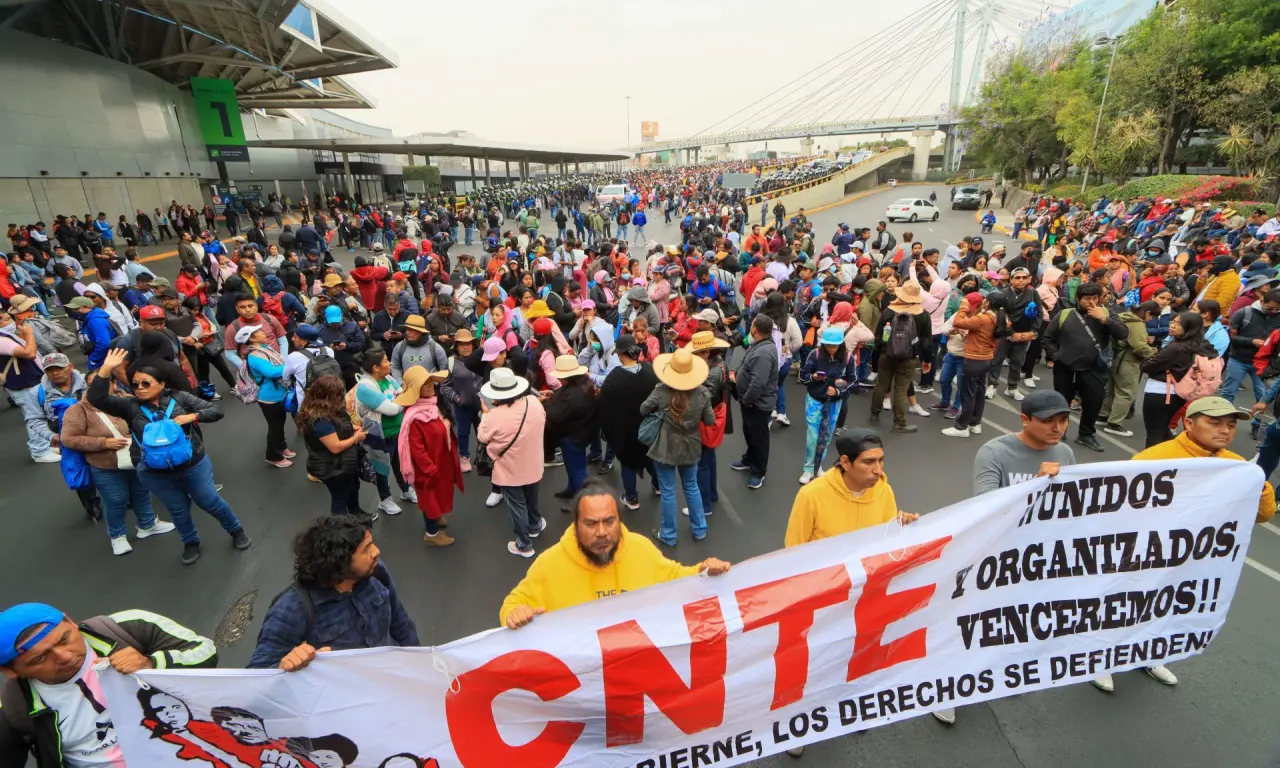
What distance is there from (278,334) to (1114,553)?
8.15 metres

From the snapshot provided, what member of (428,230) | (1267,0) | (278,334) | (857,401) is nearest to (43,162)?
(428,230)

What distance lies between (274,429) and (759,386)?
5.06 metres

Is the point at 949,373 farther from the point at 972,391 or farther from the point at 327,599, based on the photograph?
the point at 327,599

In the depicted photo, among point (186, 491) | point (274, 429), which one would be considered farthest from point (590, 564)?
point (274, 429)

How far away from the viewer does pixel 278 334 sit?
23.4 ft

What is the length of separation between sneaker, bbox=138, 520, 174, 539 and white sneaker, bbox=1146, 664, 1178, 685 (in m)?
7.33

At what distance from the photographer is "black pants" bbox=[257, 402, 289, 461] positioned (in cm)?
599

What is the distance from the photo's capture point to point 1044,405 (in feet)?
10.0

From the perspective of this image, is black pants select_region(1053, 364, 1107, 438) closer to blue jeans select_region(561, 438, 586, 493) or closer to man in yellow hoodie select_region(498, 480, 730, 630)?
blue jeans select_region(561, 438, 586, 493)

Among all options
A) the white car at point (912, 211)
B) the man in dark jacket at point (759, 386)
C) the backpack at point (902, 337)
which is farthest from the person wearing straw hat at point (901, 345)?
the white car at point (912, 211)

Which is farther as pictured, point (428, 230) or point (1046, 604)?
point (428, 230)

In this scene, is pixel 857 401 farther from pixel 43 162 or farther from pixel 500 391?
pixel 43 162

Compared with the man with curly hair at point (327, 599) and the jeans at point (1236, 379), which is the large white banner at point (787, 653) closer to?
the man with curly hair at point (327, 599)

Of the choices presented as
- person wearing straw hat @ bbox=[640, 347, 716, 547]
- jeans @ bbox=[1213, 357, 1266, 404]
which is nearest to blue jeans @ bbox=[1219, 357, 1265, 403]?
jeans @ bbox=[1213, 357, 1266, 404]
